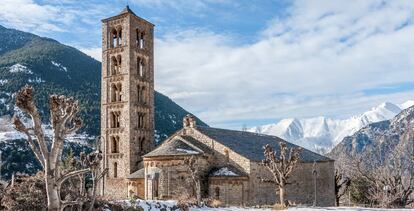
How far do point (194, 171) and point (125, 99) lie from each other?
13360 millimetres

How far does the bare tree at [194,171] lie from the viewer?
110 ft

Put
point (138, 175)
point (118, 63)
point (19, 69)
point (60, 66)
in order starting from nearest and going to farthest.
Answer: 1. point (138, 175)
2. point (118, 63)
3. point (19, 69)
4. point (60, 66)

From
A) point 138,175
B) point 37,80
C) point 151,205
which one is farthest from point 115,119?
point 37,80

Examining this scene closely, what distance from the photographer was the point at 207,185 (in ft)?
123

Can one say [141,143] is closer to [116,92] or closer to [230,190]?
[116,92]

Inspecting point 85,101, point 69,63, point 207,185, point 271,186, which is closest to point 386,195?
point 271,186

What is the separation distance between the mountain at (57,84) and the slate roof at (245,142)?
215 feet

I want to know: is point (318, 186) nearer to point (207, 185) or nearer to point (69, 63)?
point (207, 185)

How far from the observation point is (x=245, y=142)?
145 feet

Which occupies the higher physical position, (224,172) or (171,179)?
(224,172)

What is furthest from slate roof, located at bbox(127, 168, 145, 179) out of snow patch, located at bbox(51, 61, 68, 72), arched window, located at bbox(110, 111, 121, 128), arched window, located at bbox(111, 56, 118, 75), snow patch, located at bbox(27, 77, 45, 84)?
snow patch, located at bbox(51, 61, 68, 72)

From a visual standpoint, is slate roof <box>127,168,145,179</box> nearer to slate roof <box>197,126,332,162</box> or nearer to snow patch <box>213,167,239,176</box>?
slate roof <box>197,126,332,162</box>

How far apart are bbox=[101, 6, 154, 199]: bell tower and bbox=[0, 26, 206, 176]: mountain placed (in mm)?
59261

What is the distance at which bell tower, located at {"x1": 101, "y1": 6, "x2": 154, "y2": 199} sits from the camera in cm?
4481
